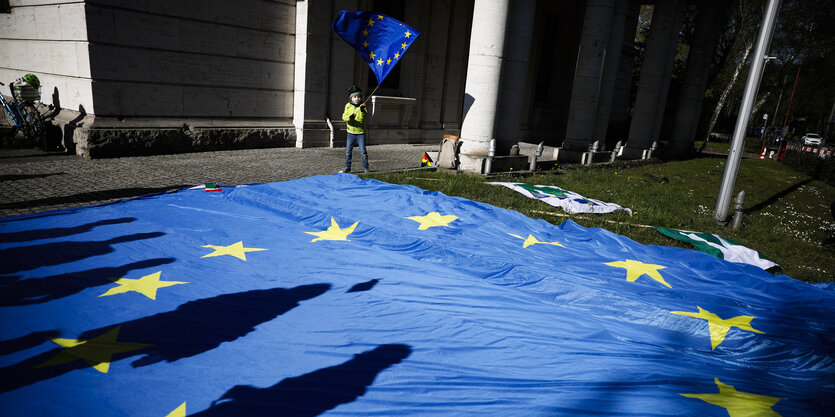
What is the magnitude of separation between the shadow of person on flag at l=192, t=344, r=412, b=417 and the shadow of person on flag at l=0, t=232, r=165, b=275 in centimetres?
303

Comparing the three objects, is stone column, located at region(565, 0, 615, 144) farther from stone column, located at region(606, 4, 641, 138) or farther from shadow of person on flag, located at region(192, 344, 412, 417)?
shadow of person on flag, located at region(192, 344, 412, 417)

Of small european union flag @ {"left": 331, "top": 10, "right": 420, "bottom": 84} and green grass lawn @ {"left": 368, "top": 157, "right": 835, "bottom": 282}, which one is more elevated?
small european union flag @ {"left": 331, "top": 10, "right": 420, "bottom": 84}

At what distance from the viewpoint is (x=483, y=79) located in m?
10.6

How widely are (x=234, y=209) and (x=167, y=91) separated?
585cm

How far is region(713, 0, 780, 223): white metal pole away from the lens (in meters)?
7.73

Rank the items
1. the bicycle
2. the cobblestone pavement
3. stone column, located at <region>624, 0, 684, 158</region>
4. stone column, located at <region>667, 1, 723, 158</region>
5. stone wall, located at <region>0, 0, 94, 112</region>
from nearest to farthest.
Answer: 1. the cobblestone pavement
2. stone wall, located at <region>0, 0, 94, 112</region>
3. the bicycle
4. stone column, located at <region>624, 0, 684, 158</region>
5. stone column, located at <region>667, 1, 723, 158</region>

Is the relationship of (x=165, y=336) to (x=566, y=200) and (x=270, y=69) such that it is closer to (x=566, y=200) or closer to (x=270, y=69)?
(x=566, y=200)

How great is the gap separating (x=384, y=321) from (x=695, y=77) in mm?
20606

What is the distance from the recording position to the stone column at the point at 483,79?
1027cm

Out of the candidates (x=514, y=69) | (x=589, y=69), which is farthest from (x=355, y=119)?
(x=589, y=69)

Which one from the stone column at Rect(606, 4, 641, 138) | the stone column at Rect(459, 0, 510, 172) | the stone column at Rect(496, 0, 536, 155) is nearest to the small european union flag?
the stone column at Rect(459, 0, 510, 172)

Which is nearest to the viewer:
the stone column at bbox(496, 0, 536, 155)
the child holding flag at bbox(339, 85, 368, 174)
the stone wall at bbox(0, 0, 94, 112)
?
the stone wall at bbox(0, 0, 94, 112)

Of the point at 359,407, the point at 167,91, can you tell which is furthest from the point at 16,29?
the point at 359,407

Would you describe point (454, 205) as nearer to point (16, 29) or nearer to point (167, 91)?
point (167, 91)
